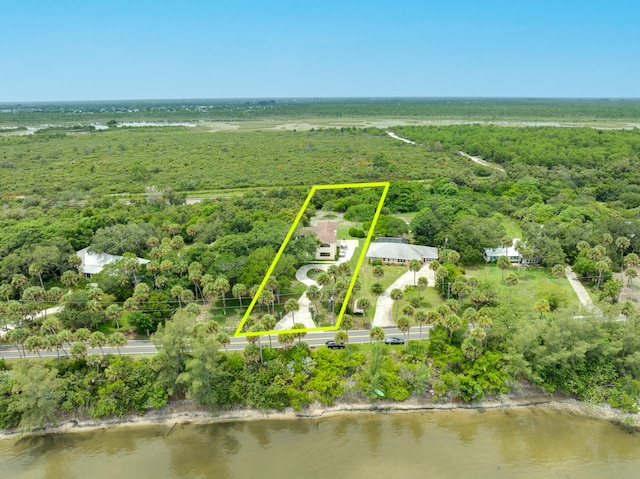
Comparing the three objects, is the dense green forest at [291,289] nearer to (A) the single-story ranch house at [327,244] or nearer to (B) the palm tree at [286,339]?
(B) the palm tree at [286,339]

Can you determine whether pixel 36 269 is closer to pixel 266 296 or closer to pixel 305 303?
pixel 266 296

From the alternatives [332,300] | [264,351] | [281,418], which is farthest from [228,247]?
[281,418]

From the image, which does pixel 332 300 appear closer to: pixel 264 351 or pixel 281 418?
pixel 264 351

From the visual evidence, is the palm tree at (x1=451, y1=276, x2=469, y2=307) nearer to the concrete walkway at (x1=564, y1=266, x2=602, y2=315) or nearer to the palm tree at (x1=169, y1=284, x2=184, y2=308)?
the concrete walkway at (x1=564, y1=266, x2=602, y2=315)

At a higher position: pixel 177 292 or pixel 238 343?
pixel 177 292

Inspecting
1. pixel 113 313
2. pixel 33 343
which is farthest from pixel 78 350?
pixel 113 313

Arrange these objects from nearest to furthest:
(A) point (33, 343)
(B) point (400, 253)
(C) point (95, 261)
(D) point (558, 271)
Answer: (A) point (33, 343)
(D) point (558, 271)
(C) point (95, 261)
(B) point (400, 253)

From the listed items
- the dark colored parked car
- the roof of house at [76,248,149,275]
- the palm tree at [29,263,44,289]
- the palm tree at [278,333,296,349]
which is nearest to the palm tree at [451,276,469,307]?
the dark colored parked car
